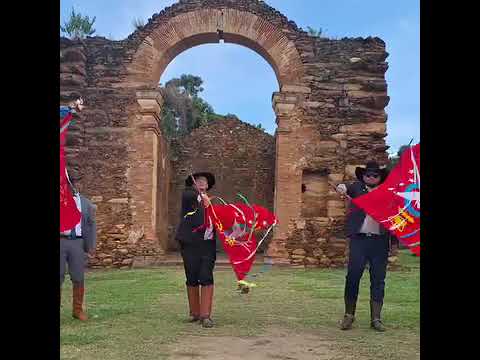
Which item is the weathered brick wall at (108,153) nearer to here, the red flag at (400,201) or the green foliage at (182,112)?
the red flag at (400,201)

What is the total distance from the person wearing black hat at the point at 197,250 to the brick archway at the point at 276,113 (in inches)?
262

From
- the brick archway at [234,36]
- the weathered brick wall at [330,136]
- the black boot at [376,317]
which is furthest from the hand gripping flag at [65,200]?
the brick archway at [234,36]

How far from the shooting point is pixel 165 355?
4445 millimetres

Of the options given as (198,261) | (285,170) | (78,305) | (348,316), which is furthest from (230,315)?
Answer: (285,170)

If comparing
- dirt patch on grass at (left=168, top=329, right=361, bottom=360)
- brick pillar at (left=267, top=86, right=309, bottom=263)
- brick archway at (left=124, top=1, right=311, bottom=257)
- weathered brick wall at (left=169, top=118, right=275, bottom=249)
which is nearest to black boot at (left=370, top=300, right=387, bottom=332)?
dirt patch on grass at (left=168, top=329, right=361, bottom=360)

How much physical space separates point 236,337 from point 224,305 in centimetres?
207

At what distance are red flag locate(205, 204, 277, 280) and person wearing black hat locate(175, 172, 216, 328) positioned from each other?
7.9 inches

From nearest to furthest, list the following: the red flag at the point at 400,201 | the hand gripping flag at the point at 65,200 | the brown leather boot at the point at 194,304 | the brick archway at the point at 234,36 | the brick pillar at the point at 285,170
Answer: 1. the hand gripping flag at the point at 65,200
2. the red flag at the point at 400,201
3. the brown leather boot at the point at 194,304
4. the brick pillar at the point at 285,170
5. the brick archway at the point at 234,36

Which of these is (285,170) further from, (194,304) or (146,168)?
(194,304)

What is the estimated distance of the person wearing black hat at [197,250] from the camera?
5922 mm

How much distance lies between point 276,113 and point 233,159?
620cm

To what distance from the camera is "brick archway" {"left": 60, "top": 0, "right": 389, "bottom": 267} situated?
41.8 feet
